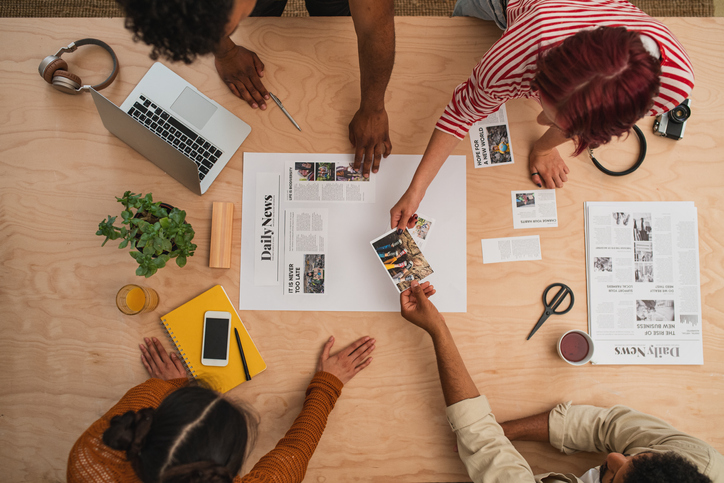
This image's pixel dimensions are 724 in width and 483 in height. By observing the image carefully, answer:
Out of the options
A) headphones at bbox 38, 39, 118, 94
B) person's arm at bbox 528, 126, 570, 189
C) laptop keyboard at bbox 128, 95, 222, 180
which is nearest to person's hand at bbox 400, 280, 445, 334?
person's arm at bbox 528, 126, 570, 189

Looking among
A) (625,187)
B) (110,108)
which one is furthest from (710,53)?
(110,108)

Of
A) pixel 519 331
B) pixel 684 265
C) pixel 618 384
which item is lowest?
pixel 618 384

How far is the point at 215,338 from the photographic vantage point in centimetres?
107

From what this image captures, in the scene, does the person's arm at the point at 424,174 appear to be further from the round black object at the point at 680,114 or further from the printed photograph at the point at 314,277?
the round black object at the point at 680,114

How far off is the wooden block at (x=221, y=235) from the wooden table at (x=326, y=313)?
3 cm

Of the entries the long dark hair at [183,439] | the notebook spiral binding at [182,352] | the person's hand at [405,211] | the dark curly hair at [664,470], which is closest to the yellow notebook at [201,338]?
the notebook spiral binding at [182,352]

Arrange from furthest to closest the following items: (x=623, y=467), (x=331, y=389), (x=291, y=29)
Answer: (x=291, y=29), (x=331, y=389), (x=623, y=467)

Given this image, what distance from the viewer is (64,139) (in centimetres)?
111

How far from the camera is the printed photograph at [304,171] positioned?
112 centimetres

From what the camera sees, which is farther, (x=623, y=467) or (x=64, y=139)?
(x=64, y=139)

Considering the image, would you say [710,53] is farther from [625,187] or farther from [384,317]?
[384,317]

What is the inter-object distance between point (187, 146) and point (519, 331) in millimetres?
1020

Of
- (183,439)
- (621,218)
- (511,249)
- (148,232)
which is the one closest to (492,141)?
(511,249)

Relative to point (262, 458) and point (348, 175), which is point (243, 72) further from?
point (262, 458)
